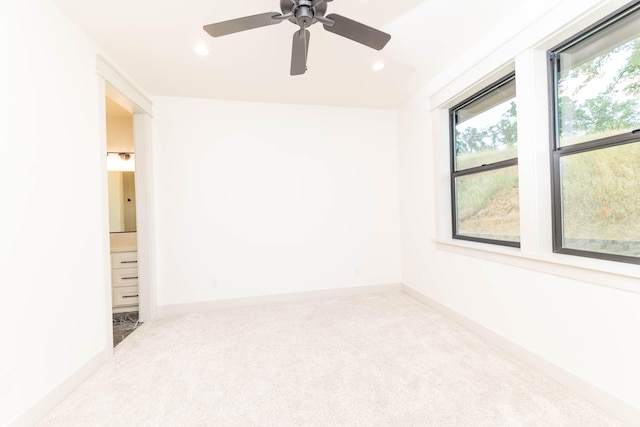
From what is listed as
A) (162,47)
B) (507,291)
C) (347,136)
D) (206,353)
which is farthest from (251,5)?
(507,291)

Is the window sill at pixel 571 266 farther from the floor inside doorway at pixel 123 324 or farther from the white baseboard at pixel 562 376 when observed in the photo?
the floor inside doorway at pixel 123 324

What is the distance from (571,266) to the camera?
169cm

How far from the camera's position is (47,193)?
5.60ft

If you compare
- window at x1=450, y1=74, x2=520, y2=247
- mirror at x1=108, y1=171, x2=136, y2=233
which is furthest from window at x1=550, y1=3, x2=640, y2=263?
mirror at x1=108, y1=171, x2=136, y2=233

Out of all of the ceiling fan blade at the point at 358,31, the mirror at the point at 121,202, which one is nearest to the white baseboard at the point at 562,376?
the ceiling fan blade at the point at 358,31

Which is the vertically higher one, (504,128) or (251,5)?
(251,5)

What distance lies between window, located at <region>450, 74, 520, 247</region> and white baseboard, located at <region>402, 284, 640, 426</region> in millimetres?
797

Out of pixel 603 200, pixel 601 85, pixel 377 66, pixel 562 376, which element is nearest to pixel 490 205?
pixel 603 200

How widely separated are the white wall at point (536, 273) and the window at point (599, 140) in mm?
96

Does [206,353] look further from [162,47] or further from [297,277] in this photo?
[162,47]

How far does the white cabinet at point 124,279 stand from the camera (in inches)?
127

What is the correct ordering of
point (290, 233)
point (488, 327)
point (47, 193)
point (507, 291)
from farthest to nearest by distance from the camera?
point (290, 233), point (488, 327), point (507, 291), point (47, 193)

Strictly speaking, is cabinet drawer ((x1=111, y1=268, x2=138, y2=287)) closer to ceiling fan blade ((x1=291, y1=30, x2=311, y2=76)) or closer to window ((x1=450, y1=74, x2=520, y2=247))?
ceiling fan blade ((x1=291, y1=30, x2=311, y2=76))

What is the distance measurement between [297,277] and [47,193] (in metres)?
2.57
